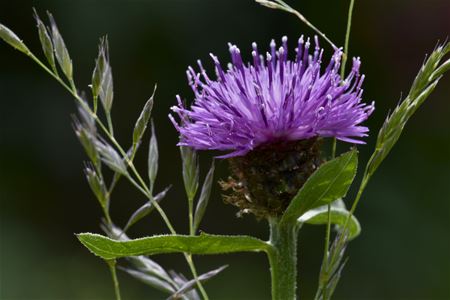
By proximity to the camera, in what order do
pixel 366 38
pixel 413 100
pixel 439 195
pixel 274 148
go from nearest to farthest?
pixel 413 100
pixel 274 148
pixel 439 195
pixel 366 38

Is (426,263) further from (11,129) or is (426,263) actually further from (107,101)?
(107,101)

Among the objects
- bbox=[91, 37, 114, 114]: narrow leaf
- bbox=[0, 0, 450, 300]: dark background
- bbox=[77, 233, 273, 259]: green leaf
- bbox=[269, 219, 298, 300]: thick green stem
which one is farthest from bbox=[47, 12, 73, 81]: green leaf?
bbox=[0, 0, 450, 300]: dark background

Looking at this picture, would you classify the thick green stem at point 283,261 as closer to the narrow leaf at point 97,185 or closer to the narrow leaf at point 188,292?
the narrow leaf at point 188,292

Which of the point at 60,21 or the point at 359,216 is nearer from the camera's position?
the point at 359,216

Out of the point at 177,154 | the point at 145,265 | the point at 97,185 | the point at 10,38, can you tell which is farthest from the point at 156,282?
the point at 177,154

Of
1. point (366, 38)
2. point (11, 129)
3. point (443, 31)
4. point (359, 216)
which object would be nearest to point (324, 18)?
point (366, 38)

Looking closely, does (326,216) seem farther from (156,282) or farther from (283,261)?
(156,282)
